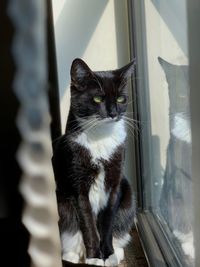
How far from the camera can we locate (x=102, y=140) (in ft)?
3.88

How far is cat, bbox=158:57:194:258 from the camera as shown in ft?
3.12

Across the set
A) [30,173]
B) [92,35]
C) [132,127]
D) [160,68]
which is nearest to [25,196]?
[30,173]

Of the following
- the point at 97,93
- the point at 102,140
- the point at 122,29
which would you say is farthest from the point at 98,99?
the point at 122,29

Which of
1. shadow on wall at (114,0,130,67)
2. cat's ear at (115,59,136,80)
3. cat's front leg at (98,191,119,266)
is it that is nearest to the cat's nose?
cat's ear at (115,59,136,80)

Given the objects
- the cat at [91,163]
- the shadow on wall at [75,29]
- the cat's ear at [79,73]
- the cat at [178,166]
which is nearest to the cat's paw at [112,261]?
the cat at [91,163]

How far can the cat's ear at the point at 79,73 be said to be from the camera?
1.14 metres

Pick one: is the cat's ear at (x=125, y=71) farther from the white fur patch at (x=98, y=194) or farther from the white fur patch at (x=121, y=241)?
the white fur patch at (x=121, y=241)

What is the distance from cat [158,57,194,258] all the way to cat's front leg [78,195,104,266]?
262mm

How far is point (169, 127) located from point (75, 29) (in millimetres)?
629

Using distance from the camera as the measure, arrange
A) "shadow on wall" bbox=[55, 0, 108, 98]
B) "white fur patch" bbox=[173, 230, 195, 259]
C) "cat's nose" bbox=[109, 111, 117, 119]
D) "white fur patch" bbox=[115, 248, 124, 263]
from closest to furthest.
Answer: "white fur patch" bbox=[173, 230, 195, 259], "cat's nose" bbox=[109, 111, 117, 119], "white fur patch" bbox=[115, 248, 124, 263], "shadow on wall" bbox=[55, 0, 108, 98]

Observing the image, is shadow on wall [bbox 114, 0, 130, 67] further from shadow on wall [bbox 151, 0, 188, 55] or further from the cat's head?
the cat's head

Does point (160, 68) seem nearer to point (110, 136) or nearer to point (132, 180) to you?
point (110, 136)

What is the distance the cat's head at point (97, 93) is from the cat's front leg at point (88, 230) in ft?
0.91

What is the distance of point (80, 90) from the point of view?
1.18 meters
